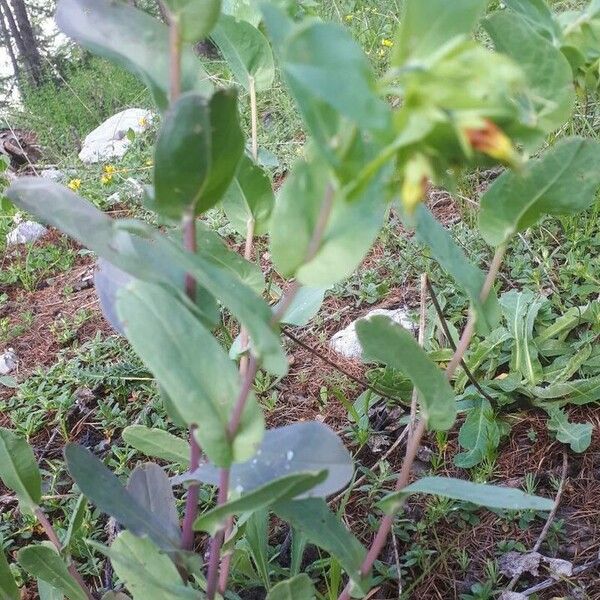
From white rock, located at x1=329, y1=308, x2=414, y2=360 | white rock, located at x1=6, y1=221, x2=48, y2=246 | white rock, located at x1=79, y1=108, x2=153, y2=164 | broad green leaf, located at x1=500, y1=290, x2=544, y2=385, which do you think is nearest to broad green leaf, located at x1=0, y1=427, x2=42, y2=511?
white rock, located at x1=329, y1=308, x2=414, y2=360

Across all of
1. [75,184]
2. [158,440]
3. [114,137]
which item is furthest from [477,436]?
[114,137]

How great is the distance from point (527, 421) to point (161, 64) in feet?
3.89

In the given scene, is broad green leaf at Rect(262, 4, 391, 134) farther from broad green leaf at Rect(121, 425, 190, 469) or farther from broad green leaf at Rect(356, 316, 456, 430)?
broad green leaf at Rect(121, 425, 190, 469)

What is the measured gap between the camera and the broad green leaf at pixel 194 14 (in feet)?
2.18

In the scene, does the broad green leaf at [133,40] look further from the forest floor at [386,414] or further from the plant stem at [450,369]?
the forest floor at [386,414]

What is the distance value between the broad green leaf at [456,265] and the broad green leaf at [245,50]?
409 mm

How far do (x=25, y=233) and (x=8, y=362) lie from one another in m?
1.20

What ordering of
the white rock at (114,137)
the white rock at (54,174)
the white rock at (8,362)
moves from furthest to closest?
the white rock at (114,137) → the white rock at (54,174) → the white rock at (8,362)

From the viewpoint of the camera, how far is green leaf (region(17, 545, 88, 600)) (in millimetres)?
992

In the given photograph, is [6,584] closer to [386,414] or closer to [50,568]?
[50,568]

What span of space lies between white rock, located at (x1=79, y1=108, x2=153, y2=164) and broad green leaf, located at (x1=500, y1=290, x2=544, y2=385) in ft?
10.1

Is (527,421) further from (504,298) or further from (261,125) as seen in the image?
(261,125)

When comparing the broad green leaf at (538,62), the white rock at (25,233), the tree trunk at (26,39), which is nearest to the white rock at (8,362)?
the white rock at (25,233)

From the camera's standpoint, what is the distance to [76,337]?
2.20 m
